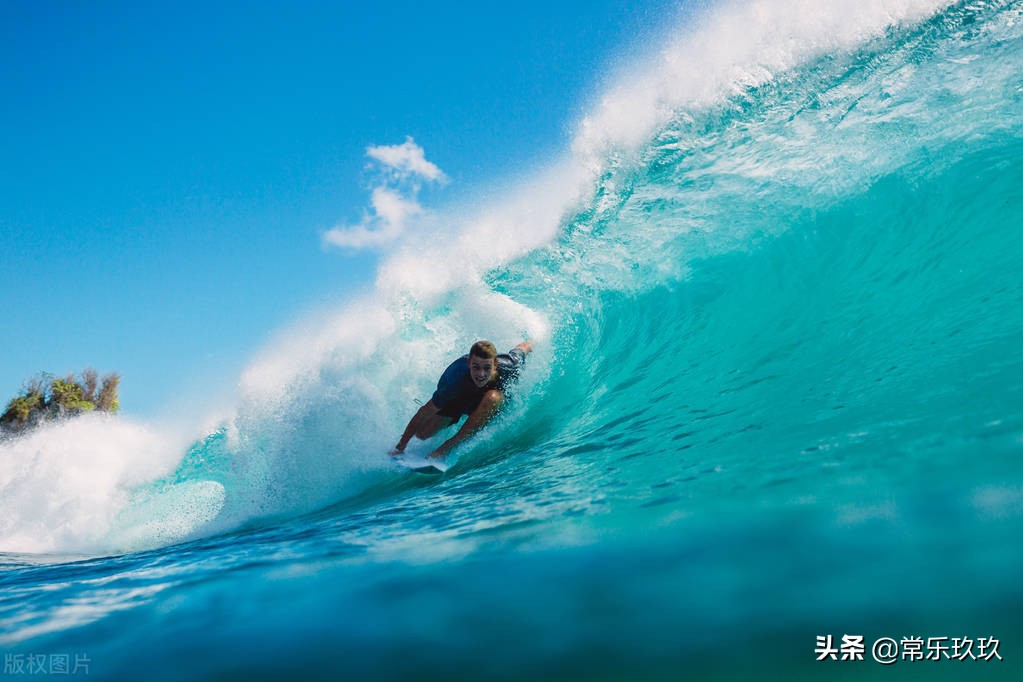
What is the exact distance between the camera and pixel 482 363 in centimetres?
602

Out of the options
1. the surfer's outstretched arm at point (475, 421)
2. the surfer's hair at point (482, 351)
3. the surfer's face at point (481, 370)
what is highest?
the surfer's hair at point (482, 351)

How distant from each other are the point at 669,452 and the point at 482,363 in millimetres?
3273

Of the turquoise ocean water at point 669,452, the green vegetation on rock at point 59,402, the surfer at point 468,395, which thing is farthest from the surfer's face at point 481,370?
the green vegetation on rock at point 59,402

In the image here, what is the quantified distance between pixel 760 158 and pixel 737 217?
1.05 m

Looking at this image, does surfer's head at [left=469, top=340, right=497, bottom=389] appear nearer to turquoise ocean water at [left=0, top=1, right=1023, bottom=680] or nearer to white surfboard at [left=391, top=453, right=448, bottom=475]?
turquoise ocean water at [left=0, top=1, right=1023, bottom=680]

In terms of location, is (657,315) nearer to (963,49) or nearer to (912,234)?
(912,234)

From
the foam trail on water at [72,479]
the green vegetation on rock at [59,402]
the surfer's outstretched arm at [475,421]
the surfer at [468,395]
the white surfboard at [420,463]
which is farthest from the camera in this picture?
the green vegetation on rock at [59,402]

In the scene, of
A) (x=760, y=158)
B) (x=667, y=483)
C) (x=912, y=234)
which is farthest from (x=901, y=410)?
(x=760, y=158)

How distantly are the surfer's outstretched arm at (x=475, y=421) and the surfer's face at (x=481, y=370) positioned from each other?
156mm

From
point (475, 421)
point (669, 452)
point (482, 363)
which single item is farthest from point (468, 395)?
point (669, 452)

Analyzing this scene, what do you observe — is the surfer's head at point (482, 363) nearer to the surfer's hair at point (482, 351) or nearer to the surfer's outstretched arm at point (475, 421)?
the surfer's hair at point (482, 351)

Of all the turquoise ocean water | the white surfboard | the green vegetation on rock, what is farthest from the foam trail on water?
the green vegetation on rock

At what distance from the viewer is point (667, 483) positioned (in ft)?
7.64

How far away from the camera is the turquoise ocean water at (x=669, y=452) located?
1.33 meters
